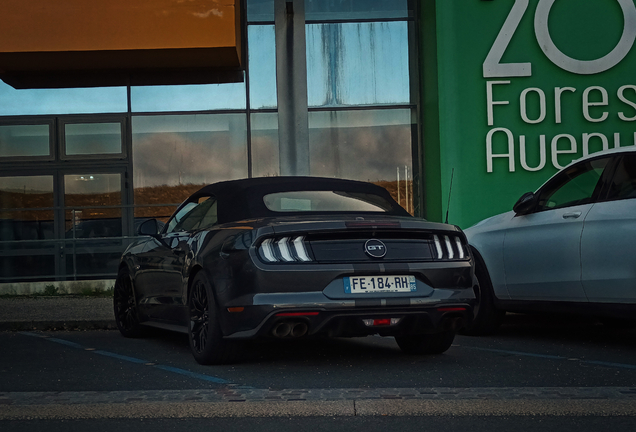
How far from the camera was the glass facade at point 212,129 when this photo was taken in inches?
619

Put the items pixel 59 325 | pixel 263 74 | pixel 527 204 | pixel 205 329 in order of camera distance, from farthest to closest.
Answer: pixel 263 74, pixel 59 325, pixel 527 204, pixel 205 329

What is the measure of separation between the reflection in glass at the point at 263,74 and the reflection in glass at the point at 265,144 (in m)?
0.24

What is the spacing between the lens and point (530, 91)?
1445 cm

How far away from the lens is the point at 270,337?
567cm

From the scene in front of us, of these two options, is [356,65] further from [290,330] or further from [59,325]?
[290,330]

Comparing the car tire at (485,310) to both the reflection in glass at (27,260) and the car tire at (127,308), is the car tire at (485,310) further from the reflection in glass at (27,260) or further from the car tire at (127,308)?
the reflection in glass at (27,260)

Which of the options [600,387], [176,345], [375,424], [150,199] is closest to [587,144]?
[150,199]

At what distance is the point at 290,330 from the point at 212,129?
10.8m

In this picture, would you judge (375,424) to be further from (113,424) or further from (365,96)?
(365,96)

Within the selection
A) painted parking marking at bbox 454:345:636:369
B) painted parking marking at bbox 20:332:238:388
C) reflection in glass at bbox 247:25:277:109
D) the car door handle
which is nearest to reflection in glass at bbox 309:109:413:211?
reflection in glass at bbox 247:25:277:109

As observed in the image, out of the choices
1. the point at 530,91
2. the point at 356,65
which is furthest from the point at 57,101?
the point at 530,91

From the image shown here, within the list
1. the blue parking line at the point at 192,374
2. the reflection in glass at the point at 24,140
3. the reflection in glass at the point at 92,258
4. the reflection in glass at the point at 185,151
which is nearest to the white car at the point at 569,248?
the blue parking line at the point at 192,374

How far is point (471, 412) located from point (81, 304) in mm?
8427

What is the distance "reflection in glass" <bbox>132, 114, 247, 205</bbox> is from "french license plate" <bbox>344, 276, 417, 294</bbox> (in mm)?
10403
